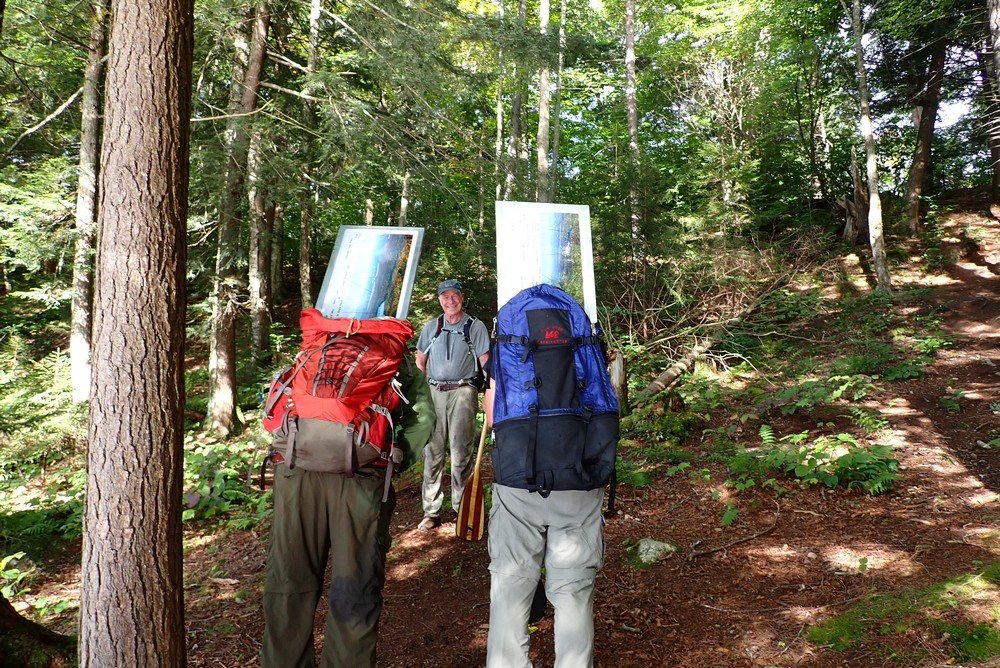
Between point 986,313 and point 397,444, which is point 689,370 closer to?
point 986,313

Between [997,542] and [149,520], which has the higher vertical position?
[149,520]

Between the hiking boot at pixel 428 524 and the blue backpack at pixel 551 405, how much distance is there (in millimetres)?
3345

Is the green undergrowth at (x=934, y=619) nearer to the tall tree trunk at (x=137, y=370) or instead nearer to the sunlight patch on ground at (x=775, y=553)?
the sunlight patch on ground at (x=775, y=553)

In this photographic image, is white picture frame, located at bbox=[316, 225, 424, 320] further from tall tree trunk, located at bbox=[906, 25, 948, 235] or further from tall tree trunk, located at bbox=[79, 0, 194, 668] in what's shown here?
tall tree trunk, located at bbox=[906, 25, 948, 235]

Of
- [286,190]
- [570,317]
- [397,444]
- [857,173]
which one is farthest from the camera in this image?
[857,173]

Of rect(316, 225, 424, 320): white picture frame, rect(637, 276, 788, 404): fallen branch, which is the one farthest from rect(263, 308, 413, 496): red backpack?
rect(637, 276, 788, 404): fallen branch

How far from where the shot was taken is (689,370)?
10.9 metres

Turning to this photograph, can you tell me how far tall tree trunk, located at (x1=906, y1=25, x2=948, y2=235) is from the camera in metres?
16.1

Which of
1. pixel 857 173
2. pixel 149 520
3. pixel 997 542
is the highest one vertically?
pixel 857 173

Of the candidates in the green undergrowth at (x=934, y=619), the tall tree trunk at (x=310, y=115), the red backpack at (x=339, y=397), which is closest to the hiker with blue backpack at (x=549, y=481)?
the red backpack at (x=339, y=397)

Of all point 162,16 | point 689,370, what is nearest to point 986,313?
point 689,370

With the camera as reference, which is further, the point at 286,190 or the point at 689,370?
the point at 689,370

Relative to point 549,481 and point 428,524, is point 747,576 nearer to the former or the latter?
point 549,481

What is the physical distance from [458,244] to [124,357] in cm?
897
